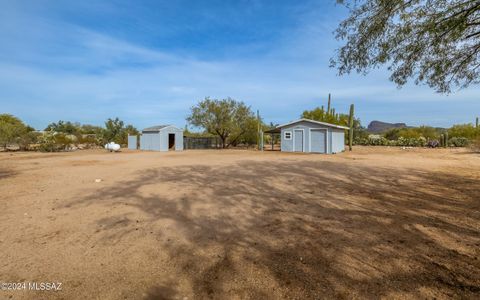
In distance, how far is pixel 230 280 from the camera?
2566 mm

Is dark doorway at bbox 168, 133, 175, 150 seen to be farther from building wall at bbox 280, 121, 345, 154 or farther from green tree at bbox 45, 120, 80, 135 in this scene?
green tree at bbox 45, 120, 80, 135

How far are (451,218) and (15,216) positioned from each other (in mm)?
7858

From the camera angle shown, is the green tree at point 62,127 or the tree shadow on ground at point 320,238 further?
the green tree at point 62,127

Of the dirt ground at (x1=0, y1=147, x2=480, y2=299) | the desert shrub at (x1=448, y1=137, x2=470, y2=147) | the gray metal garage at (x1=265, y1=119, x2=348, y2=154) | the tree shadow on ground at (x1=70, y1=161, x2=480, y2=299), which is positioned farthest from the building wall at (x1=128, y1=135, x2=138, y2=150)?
the desert shrub at (x1=448, y1=137, x2=470, y2=147)

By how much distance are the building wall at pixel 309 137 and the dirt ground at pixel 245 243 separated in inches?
575

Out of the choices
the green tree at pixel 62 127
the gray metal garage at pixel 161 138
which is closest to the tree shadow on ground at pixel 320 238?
the gray metal garage at pixel 161 138

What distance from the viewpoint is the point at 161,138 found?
87.1 ft

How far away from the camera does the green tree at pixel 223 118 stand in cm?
2922

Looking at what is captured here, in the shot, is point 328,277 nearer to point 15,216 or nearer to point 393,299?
point 393,299

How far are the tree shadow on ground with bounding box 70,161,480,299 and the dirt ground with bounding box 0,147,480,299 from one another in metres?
0.02

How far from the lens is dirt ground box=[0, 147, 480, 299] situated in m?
2.44

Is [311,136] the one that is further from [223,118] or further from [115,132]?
[115,132]

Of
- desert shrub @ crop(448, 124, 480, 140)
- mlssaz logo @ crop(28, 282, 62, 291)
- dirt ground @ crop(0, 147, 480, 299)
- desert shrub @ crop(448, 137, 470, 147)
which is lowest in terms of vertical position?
mlssaz logo @ crop(28, 282, 62, 291)

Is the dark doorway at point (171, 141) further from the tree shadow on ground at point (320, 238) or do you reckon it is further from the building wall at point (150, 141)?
the tree shadow on ground at point (320, 238)
